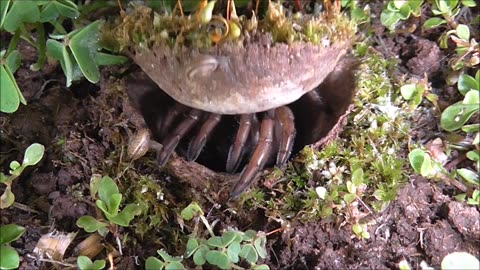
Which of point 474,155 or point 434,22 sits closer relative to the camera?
point 474,155

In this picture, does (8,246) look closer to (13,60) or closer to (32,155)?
(32,155)

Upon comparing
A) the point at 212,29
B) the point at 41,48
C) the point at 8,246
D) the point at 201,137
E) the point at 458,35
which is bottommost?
the point at 8,246

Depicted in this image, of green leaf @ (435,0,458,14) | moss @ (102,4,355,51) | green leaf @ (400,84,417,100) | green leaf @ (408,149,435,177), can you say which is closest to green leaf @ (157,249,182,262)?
moss @ (102,4,355,51)

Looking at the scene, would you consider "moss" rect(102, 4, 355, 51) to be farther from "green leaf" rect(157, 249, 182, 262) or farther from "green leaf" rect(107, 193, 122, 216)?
"green leaf" rect(157, 249, 182, 262)

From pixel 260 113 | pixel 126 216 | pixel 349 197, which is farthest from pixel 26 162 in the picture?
pixel 349 197

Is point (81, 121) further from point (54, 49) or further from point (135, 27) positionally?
point (135, 27)

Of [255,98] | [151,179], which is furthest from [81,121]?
[255,98]

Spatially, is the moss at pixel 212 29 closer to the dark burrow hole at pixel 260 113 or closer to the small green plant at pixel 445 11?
the dark burrow hole at pixel 260 113
